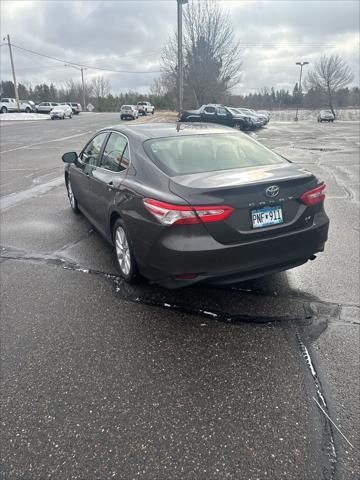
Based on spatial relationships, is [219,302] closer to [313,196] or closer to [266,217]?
[266,217]

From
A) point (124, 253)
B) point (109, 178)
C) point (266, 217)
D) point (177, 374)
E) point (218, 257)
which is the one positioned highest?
point (109, 178)

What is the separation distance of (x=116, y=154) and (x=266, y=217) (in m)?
1.95

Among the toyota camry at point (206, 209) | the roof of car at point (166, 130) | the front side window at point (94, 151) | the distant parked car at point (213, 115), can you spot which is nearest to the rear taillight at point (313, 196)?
the toyota camry at point (206, 209)

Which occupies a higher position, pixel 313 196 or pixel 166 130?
pixel 166 130

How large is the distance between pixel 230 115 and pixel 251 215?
2604 cm

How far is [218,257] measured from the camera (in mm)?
2998

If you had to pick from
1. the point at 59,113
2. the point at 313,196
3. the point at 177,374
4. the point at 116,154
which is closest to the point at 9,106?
the point at 59,113

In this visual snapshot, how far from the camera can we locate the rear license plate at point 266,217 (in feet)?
10.0

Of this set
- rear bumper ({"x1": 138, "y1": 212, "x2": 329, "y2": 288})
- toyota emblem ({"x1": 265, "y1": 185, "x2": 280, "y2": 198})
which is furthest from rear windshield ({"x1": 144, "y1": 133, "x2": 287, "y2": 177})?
rear bumper ({"x1": 138, "y1": 212, "x2": 329, "y2": 288})

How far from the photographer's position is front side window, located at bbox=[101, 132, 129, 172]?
395cm

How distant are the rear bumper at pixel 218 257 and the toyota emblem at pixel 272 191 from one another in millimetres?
346

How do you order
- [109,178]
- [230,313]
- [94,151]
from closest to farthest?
[230,313] → [109,178] → [94,151]

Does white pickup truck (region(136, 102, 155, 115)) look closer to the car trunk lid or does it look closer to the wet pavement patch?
the wet pavement patch

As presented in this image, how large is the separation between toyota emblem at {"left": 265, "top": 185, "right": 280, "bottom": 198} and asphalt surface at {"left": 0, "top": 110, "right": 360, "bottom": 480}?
40.4 inches
